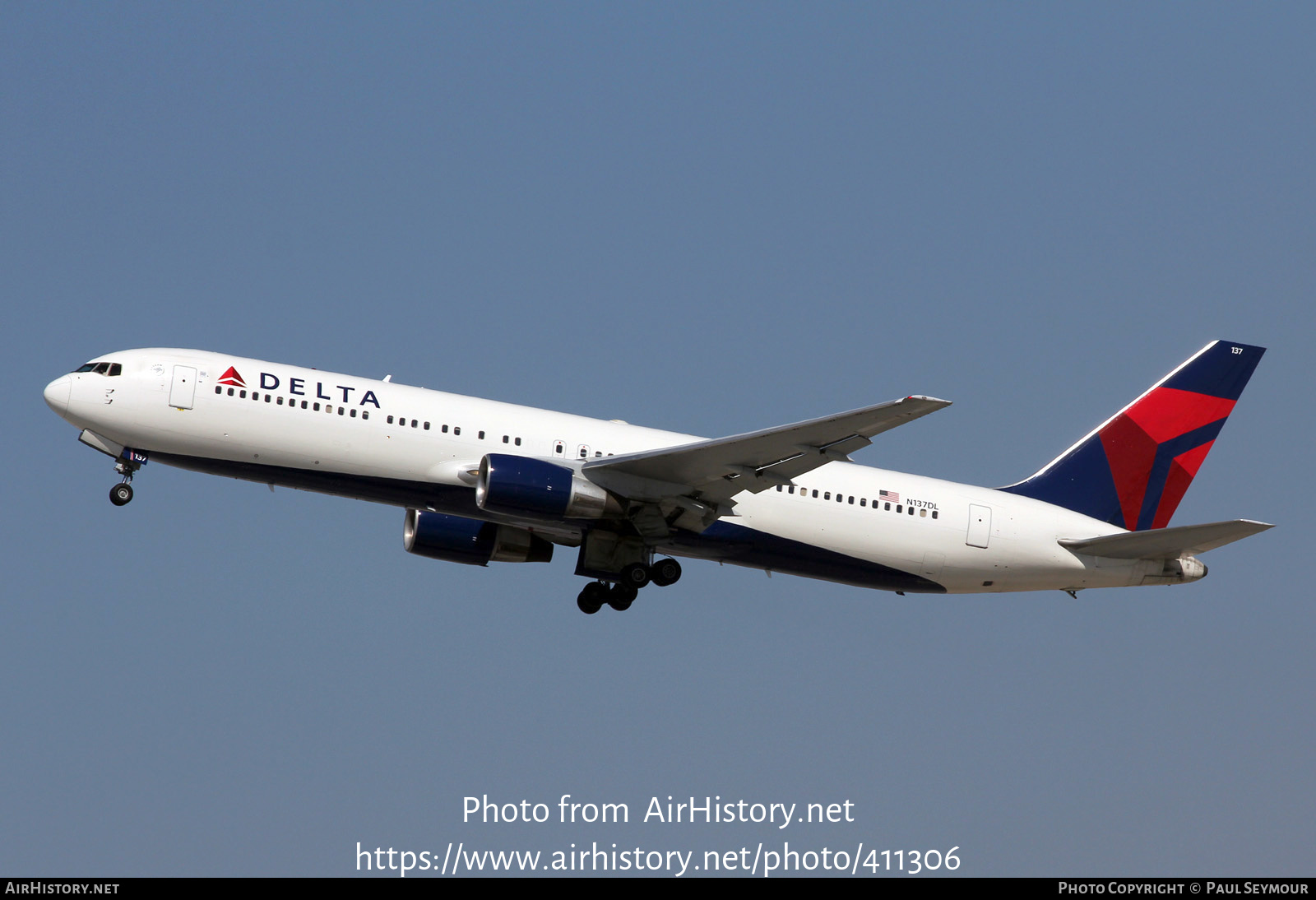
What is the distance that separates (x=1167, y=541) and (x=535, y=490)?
15.0m

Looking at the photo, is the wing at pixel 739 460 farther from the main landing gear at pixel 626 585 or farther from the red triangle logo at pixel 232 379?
the red triangle logo at pixel 232 379

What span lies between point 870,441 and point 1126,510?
11369 mm

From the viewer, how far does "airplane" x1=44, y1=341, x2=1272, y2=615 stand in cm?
3181

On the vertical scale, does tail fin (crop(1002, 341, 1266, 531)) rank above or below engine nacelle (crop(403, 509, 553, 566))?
above

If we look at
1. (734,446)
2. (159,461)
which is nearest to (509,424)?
(734,446)

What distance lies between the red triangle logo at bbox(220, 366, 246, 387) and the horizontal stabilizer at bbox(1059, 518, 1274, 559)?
1992 centimetres

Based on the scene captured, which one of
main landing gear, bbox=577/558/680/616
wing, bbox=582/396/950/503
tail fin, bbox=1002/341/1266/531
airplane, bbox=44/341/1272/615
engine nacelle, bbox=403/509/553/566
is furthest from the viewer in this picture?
tail fin, bbox=1002/341/1266/531

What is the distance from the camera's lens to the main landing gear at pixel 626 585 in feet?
113

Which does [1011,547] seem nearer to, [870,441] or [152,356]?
[870,441]

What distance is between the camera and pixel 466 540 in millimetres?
37500

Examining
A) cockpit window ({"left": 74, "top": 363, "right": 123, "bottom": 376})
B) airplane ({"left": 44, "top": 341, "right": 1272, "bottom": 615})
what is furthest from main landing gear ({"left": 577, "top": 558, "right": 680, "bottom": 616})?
cockpit window ({"left": 74, "top": 363, "right": 123, "bottom": 376})

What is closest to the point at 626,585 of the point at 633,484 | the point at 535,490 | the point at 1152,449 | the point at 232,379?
the point at 633,484

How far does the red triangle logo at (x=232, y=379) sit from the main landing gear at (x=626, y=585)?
31.9ft

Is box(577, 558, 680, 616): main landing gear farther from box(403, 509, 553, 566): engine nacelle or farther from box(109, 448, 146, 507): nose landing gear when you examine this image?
box(109, 448, 146, 507): nose landing gear
